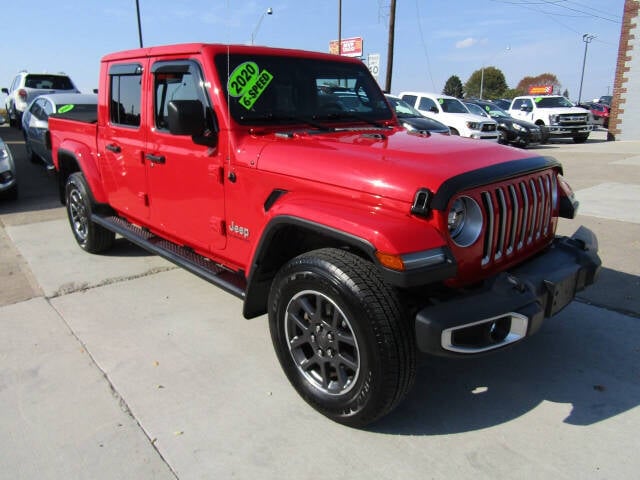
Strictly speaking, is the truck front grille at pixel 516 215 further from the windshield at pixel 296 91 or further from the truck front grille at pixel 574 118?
the truck front grille at pixel 574 118

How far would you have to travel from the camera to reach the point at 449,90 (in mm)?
76875

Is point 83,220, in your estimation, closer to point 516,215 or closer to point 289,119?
point 289,119

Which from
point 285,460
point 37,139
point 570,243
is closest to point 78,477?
point 285,460

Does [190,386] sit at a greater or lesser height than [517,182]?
lesser

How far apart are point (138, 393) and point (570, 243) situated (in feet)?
8.95

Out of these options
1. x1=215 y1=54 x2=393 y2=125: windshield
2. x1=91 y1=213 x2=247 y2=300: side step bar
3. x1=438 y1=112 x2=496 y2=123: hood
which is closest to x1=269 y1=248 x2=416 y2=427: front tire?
x1=91 y1=213 x2=247 y2=300: side step bar

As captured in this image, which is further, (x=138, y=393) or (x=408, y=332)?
(x=138, y=393)

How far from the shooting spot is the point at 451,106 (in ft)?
52.4

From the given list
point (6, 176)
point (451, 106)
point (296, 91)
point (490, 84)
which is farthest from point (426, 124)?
point (490, 84)

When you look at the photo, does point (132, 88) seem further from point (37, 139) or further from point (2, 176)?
point (37, 139)

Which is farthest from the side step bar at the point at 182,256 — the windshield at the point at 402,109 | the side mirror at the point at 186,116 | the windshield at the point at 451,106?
the windshield at the point at 451,106

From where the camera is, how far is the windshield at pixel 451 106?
15809 millimetres

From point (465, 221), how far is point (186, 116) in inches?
67.6

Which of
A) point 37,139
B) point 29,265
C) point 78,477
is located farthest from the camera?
point 37,139
